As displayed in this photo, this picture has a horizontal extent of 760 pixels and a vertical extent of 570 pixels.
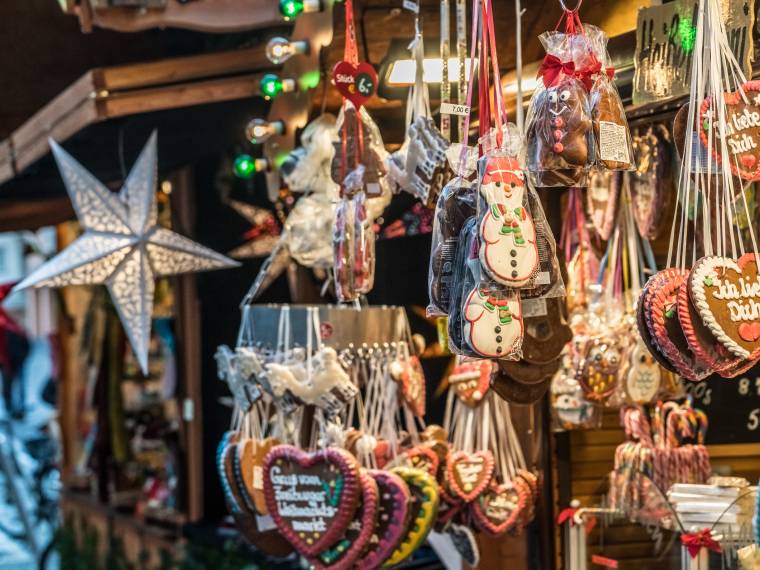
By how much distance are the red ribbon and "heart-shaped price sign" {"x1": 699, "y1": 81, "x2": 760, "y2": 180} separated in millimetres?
863

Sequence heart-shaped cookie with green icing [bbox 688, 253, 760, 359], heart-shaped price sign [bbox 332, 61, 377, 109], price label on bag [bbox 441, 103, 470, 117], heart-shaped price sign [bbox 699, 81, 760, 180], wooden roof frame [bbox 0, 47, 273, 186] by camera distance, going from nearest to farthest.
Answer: heart-shaped cookie with green icing [bbox 688, 253, 760, 359] < heart-shaped price sign [bbox 699, 81, 760, 180] < price label on bag [bbox 441, 103, 470, 117] < heart-shaped price sign [bbox 332, 61, 377, 109] < wooden roof frame [bbox 0, 47, 273, 186]

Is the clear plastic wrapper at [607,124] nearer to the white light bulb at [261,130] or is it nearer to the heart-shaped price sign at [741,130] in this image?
the heart-shaped price sign at [741,130]

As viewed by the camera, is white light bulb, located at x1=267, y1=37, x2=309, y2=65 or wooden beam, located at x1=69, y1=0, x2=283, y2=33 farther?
wooden beam, located at x1=69, y1=0, x2=283, y2=33

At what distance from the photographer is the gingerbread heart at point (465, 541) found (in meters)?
2.83

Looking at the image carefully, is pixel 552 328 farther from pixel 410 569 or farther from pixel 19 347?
pixel 19 347

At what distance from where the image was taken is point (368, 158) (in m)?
2.42

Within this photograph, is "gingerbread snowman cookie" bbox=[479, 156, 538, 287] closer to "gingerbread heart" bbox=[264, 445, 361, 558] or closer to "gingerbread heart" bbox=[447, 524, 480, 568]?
"gingerbread heart" bbox=[264, 445, 361, 558]

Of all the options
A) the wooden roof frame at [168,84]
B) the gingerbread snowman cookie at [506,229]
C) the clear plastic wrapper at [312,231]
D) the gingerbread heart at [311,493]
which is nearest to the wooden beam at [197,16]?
the wooden roof frame at [168,84]

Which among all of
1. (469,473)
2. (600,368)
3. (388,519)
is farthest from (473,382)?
(388,519)

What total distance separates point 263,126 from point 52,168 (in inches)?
81.3

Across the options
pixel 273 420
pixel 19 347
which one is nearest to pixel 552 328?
pixel 273 420

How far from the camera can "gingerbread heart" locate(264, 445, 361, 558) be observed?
261cm

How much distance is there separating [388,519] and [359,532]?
70 millimetres

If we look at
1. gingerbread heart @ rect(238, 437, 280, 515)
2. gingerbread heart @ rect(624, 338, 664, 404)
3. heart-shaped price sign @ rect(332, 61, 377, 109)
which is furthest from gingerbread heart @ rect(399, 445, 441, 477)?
heart-shaped price sign @ rect(332, 61, 377, 109)
